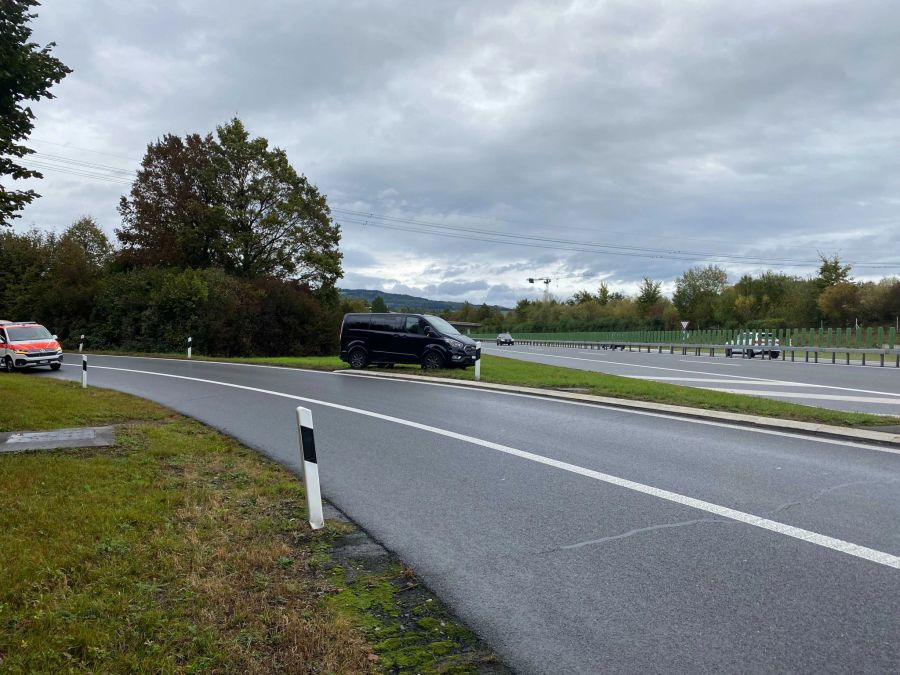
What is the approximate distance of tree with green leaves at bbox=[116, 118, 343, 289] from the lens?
44031 mm

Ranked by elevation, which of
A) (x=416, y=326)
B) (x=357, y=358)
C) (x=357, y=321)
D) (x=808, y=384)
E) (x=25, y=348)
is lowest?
(x=808, y=384)

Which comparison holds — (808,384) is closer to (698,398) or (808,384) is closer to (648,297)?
(698,398)

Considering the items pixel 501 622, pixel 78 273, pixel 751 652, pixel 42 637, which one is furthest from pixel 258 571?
pixel 78 273

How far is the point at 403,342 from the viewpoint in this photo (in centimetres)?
2178

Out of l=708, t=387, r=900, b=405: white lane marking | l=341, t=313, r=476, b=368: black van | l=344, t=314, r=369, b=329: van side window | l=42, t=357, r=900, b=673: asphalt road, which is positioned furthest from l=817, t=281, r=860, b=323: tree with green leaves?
l=42, t=357, r=900, b=673: asphalt road

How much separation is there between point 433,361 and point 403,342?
1.28 m

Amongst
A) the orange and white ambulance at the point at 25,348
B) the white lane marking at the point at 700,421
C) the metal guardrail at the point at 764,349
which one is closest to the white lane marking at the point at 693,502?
the white lane marking at the point at 700,421

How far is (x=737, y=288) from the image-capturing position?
82500 mm

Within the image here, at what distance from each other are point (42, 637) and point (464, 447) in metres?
5.71

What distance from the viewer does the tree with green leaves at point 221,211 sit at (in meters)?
44.0

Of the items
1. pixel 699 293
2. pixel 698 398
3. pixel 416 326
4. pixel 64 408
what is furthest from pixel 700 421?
pixel 699 293

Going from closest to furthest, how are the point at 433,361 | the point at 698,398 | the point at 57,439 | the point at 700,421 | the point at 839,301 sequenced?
the point at 57,439, the point at 700,421, the point at 698,398, the point at 433,361, the point at 839,301

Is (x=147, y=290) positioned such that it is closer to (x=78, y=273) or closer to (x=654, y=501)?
(x=78, y=273)

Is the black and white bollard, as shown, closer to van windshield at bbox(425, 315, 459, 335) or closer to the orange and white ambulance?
van windshield at bbox(425, 315, 459, 335)
